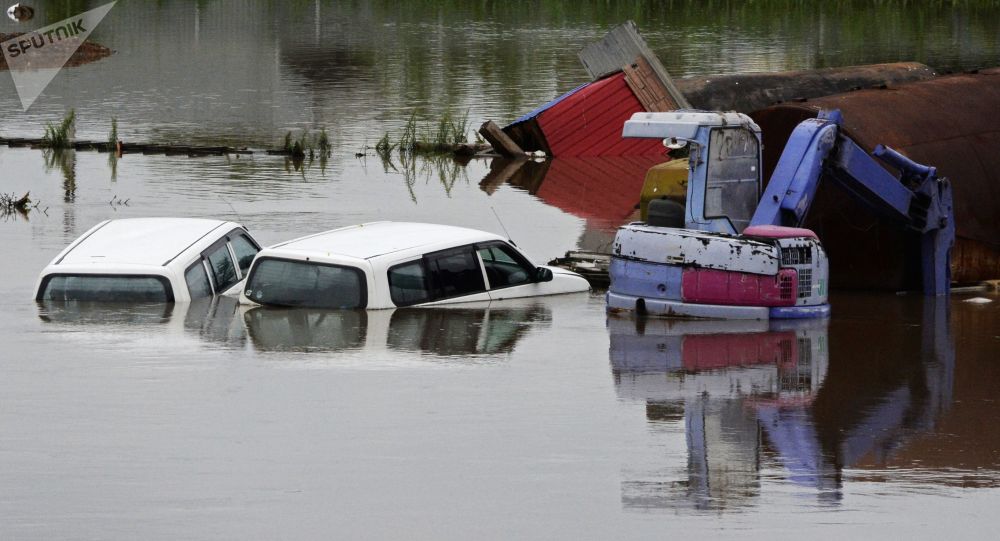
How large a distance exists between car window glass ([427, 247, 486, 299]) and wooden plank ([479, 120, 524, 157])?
18160 mm

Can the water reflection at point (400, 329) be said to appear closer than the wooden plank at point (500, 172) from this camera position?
Yes

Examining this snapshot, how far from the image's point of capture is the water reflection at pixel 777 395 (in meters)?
13.0

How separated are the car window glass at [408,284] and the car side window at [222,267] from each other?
2390 mm

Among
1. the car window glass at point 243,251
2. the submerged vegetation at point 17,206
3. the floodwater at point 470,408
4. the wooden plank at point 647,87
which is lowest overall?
the floodwater at point 470,408

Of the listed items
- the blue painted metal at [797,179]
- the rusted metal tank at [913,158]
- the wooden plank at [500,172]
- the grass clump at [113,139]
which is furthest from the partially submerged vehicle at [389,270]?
the grass clump at [113,139]

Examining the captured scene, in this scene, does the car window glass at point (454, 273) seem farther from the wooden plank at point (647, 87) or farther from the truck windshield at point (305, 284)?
the wooden plank at point (647, 87)

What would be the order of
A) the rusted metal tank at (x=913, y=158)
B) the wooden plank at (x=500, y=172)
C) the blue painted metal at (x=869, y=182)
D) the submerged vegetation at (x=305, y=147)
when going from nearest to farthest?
the blue painted metal at (x=869, y=182)
the rusted metal tank at (x=913, y=158)
the wooden plank at (x=500, y=172)
the submerged vegetation at (x=305, y=147)

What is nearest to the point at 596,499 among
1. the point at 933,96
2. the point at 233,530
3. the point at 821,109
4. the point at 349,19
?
the point at 233,530

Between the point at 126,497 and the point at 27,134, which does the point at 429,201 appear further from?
the point at 126,497

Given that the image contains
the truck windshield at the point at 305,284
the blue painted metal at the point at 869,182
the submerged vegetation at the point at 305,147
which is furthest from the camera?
the submerged vegetation at the point at 305,147

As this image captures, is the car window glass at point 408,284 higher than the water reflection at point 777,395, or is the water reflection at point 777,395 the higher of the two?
the car window glass at point 408,284

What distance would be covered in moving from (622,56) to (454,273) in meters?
19.6

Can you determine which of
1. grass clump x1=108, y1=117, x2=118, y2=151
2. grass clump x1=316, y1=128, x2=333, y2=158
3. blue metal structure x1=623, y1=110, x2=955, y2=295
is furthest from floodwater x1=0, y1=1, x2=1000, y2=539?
grass clump x1=108, y1=117, x2=118, y2=151

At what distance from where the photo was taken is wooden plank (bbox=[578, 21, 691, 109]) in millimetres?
38562
